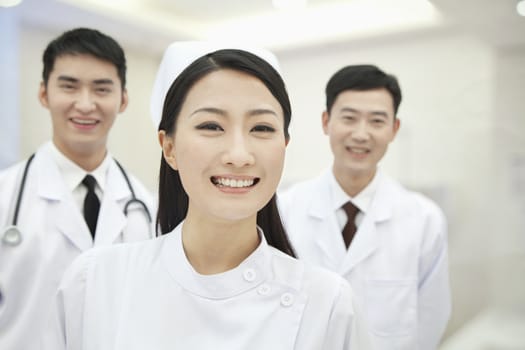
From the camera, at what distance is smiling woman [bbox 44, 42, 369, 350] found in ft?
2.79

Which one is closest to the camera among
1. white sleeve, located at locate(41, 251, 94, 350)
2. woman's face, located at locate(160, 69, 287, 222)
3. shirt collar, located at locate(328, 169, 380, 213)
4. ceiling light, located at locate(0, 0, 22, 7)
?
woman's face, located at locate(160, 69, 287, 222)

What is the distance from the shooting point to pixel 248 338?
0.86 metres

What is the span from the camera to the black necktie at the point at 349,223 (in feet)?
5.70

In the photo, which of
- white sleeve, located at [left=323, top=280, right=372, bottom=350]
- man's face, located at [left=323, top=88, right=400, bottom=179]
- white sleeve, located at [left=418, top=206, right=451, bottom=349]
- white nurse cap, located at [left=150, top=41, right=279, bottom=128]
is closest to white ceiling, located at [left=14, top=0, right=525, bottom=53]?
man's face, located at [left=323, top=88, right=400, bottom=179]

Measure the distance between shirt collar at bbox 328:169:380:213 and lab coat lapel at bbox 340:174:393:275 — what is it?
19mm

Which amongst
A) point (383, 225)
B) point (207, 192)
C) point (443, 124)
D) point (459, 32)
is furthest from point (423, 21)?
point (207, 192)

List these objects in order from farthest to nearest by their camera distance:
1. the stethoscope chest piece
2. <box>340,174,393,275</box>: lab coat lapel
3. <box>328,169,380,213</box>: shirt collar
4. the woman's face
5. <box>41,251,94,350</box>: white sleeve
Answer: <box>328,169,380,213</box>: shirt collar → <box>340,174,393,275</box>: lab coat lapel → the stethoscope chest piece → <box>41,251,94,350</box>: white sleeve → the woman's face

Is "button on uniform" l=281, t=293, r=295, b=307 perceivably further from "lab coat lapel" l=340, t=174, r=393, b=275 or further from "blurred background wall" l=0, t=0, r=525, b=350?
"blurred background wall" l=0, t=0, r=525, b=350

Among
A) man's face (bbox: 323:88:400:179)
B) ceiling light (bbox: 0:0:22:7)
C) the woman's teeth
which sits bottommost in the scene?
the woman's teeth

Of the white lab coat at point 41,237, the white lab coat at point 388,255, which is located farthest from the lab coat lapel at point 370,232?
the white lab coat at point 41,237

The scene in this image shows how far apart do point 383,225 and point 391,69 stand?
142cm

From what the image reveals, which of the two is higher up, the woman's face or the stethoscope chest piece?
the woman's face

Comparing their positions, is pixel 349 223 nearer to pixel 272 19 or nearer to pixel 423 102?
pixel 272 19

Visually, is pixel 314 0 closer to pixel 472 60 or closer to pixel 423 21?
pixel 423 21
